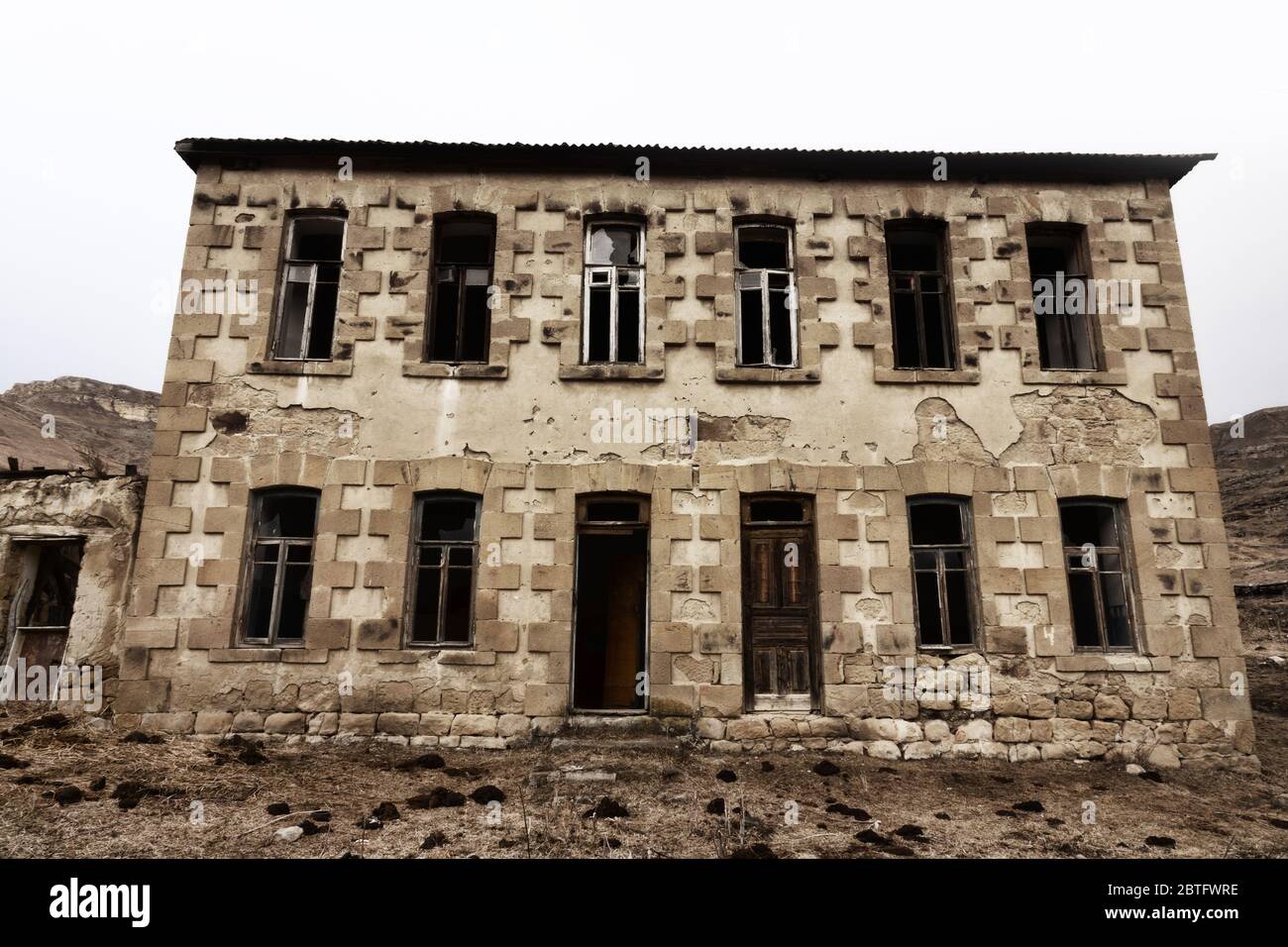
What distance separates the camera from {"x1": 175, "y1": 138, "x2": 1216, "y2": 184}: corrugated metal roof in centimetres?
976

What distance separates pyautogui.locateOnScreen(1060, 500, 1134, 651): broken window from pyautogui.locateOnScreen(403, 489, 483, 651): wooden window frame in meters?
7.55

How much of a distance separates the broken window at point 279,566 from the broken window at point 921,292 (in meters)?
8.21

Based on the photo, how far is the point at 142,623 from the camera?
338 inches

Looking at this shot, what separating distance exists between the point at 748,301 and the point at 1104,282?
4.94 meters

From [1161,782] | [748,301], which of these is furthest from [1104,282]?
[1161,782]

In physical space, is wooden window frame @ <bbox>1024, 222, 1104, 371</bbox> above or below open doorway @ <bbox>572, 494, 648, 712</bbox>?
above

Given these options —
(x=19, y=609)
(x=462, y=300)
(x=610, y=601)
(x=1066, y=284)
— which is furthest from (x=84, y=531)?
(x=1066, y=284)

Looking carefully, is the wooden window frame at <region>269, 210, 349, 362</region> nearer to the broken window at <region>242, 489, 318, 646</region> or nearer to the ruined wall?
the broken window at <region>242, 489, 318, 646</region>

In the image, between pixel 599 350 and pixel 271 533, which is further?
pixel 599 350

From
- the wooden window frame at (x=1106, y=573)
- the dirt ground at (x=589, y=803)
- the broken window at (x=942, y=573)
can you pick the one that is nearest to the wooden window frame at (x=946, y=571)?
the broken window at (x=942, y=573)

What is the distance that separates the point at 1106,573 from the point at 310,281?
37.4 feet

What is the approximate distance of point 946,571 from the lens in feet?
29.4

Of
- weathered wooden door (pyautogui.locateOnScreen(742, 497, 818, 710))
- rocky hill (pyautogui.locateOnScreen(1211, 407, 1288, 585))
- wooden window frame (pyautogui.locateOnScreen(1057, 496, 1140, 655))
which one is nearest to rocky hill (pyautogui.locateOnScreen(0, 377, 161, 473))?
weathered wooden door (pyautogui.locateOnScreen(742, 497, 818, 710))

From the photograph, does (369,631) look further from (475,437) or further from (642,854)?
(642,854)
